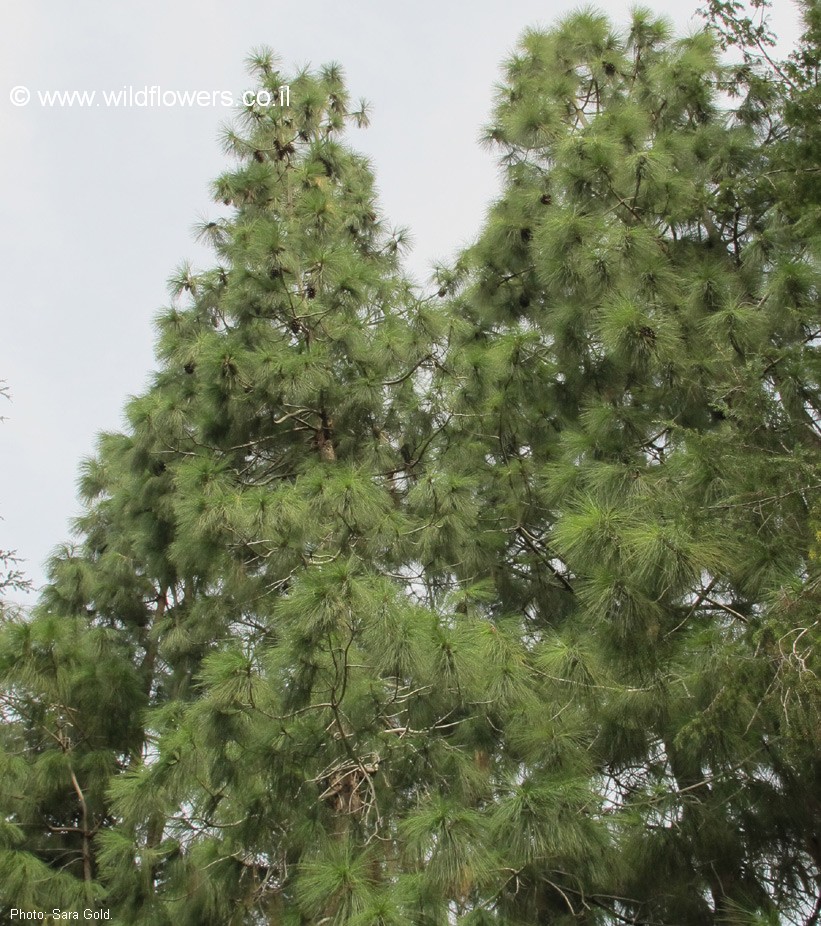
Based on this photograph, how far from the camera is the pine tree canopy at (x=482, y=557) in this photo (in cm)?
420

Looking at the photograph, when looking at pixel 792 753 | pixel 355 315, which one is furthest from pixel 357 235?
pixel 792 753

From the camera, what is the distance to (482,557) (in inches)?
266

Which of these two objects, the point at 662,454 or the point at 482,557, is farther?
the point at 482,557

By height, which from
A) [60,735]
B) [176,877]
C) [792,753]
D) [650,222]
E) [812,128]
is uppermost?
[650,222]

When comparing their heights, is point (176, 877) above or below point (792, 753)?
above

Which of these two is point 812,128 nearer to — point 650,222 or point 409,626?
point 650,222

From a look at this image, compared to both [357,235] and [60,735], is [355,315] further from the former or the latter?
[60,735]

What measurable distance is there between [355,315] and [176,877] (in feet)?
13.9

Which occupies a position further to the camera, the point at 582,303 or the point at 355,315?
the point at 355,315

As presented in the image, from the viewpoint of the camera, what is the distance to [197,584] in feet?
26.2

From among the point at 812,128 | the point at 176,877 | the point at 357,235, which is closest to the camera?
the point at 812,128

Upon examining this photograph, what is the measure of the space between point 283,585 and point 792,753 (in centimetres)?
343

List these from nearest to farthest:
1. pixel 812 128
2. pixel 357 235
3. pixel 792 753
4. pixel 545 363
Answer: pixel 792 753, pixel 812 128, pixel 545 363, pixel 357 235

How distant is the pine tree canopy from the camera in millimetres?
4195
